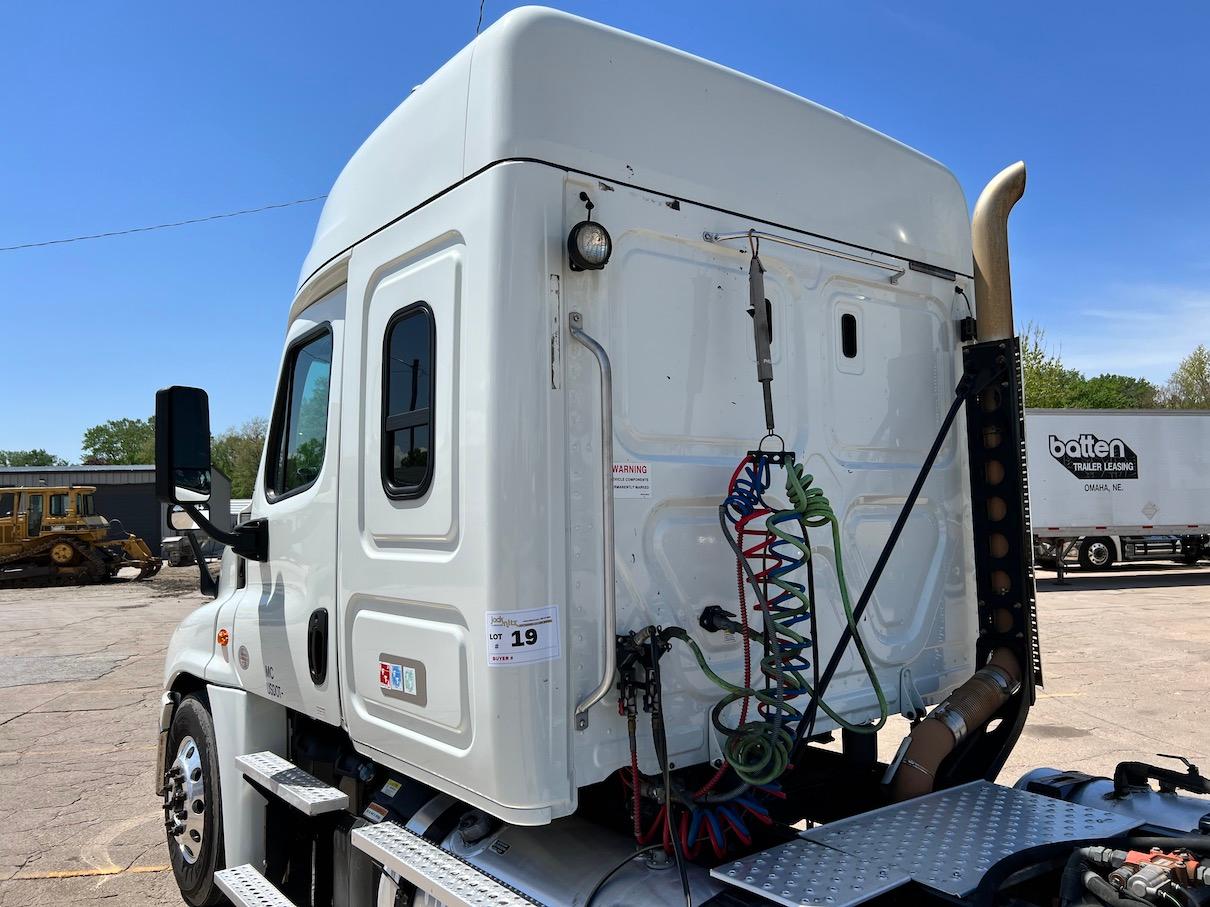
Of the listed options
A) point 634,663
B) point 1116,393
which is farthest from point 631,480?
point 1116,393

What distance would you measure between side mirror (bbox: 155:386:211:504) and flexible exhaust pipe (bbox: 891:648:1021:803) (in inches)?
102

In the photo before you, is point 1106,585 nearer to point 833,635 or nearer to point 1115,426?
point 1115,426

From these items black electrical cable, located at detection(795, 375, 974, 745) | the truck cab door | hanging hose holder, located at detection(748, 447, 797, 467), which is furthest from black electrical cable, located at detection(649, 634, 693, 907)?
the truck cab door

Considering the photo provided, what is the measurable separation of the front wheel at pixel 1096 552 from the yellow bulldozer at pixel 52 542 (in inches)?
1022

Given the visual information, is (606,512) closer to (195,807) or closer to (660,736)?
(660,736)

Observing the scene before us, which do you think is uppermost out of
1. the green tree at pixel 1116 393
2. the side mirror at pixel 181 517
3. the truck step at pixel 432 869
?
the green tree at pixel 1116 393

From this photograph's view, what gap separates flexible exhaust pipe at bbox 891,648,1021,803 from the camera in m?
2.90

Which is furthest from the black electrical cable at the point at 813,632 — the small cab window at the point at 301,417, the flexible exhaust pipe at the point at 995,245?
the small cab window at the point at 301,417

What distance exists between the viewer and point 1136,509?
66.4 feet

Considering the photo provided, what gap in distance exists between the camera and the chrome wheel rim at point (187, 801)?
374 centimetres

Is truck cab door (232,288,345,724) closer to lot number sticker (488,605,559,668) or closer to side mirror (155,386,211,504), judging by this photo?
→ side mirror (155,386,211,504)

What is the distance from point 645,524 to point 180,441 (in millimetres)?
1750

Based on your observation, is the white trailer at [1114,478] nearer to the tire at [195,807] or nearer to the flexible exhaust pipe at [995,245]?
the flexible exhaust pipe at [995,245]

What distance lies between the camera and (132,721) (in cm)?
843
